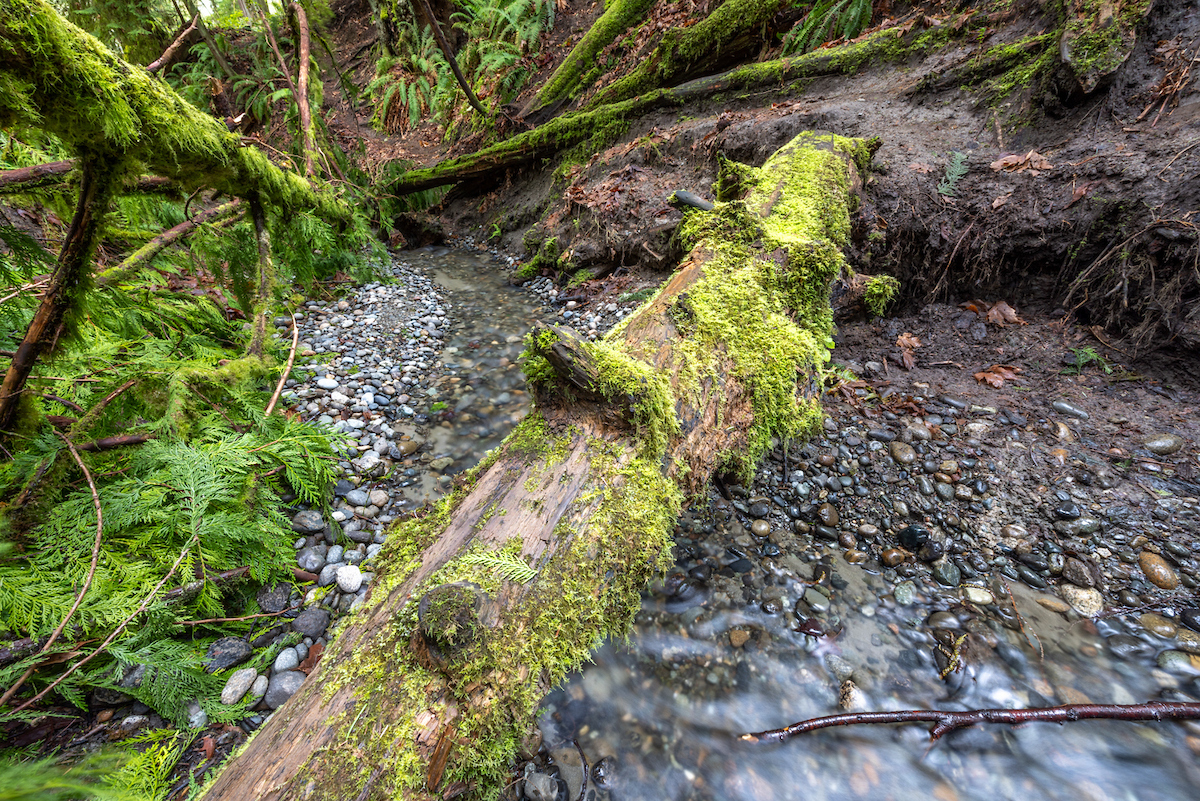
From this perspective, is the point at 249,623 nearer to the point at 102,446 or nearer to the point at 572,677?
the point at 102,446

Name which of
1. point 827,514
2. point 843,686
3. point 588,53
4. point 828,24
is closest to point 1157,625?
point 827,514

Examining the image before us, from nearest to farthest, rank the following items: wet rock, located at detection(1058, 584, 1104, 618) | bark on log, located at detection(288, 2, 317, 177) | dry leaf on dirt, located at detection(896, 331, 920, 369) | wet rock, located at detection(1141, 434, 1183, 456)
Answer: wet rock, located at detection(1058, 584, 1104, 618) < wet rock, located at detection(1141, 434, 1183, 456) < dry leaf on dirt, located at detection(896, 331, 920, 369) < bark on log, located at detection(288, 2, 317, 177)

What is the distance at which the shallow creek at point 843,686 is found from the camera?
208cm

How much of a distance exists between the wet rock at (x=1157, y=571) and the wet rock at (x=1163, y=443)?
929mm

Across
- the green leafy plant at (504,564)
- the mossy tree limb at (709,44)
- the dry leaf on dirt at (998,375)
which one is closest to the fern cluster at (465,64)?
the mossy tree limb at (709,44)

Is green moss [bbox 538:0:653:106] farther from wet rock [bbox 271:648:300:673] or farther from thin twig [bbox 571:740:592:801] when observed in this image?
thin twig [bbox 571:740:592:801]

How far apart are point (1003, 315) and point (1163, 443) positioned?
63.1 inches

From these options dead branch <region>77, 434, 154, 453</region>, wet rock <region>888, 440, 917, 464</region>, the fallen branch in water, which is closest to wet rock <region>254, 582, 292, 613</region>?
dead branch <region>77, 434, 154, 453</region>

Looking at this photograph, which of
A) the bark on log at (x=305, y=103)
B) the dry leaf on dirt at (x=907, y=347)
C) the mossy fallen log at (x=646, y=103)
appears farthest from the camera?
the mossy fallen log at (x=646, y=103)

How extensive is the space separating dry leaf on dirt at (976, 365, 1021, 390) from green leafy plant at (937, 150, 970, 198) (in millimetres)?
1826

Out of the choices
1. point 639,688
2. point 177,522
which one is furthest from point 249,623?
point 639,688

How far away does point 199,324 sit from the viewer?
4.12 meters

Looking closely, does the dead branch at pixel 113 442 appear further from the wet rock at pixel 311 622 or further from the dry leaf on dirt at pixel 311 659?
the dry leaf on dirt at pixel 311 659

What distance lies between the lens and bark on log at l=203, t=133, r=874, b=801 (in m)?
1.21
